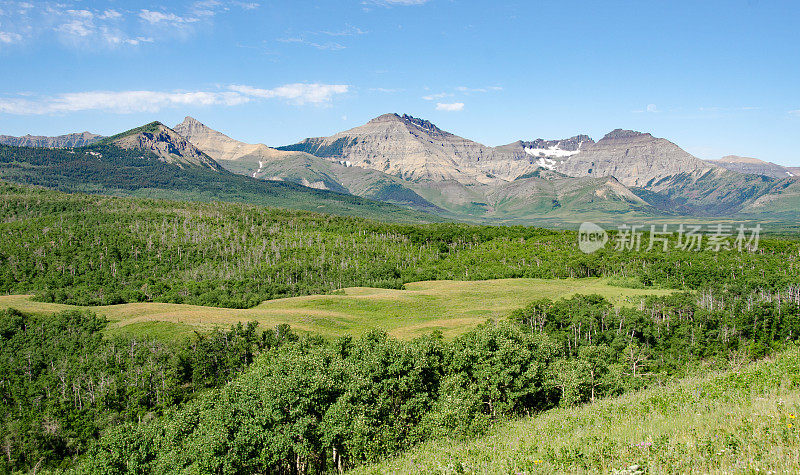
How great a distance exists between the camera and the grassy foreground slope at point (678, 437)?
13.3 meters

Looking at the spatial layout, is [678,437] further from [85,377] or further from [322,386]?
[85,377]

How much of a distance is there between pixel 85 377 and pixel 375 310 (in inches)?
3191

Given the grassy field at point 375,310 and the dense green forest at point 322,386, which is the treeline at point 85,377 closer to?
the dense green forest at point 322,386

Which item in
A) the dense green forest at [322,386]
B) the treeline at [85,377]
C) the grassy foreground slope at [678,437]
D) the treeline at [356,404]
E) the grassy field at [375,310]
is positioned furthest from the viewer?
the grassy field at [375,310]

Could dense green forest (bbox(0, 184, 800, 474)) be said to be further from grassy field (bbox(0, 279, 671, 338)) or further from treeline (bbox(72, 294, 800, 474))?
grassy field (bbox(0, 279, 671, 338))

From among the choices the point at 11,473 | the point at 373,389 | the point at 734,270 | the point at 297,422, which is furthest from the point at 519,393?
the point at 734,270

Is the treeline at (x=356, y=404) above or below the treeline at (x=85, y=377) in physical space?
above

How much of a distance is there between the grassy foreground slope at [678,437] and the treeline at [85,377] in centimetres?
8002

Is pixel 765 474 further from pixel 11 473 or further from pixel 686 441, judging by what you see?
pixel 11 473

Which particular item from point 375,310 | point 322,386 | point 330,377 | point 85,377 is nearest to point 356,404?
point 322,386

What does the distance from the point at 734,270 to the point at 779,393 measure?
597ft

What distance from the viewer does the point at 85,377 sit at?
108062 millimetres

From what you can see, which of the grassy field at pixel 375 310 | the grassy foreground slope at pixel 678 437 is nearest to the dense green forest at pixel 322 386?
the grassy foreground slope at pixel 678 437

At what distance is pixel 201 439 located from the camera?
43594 millimetres
